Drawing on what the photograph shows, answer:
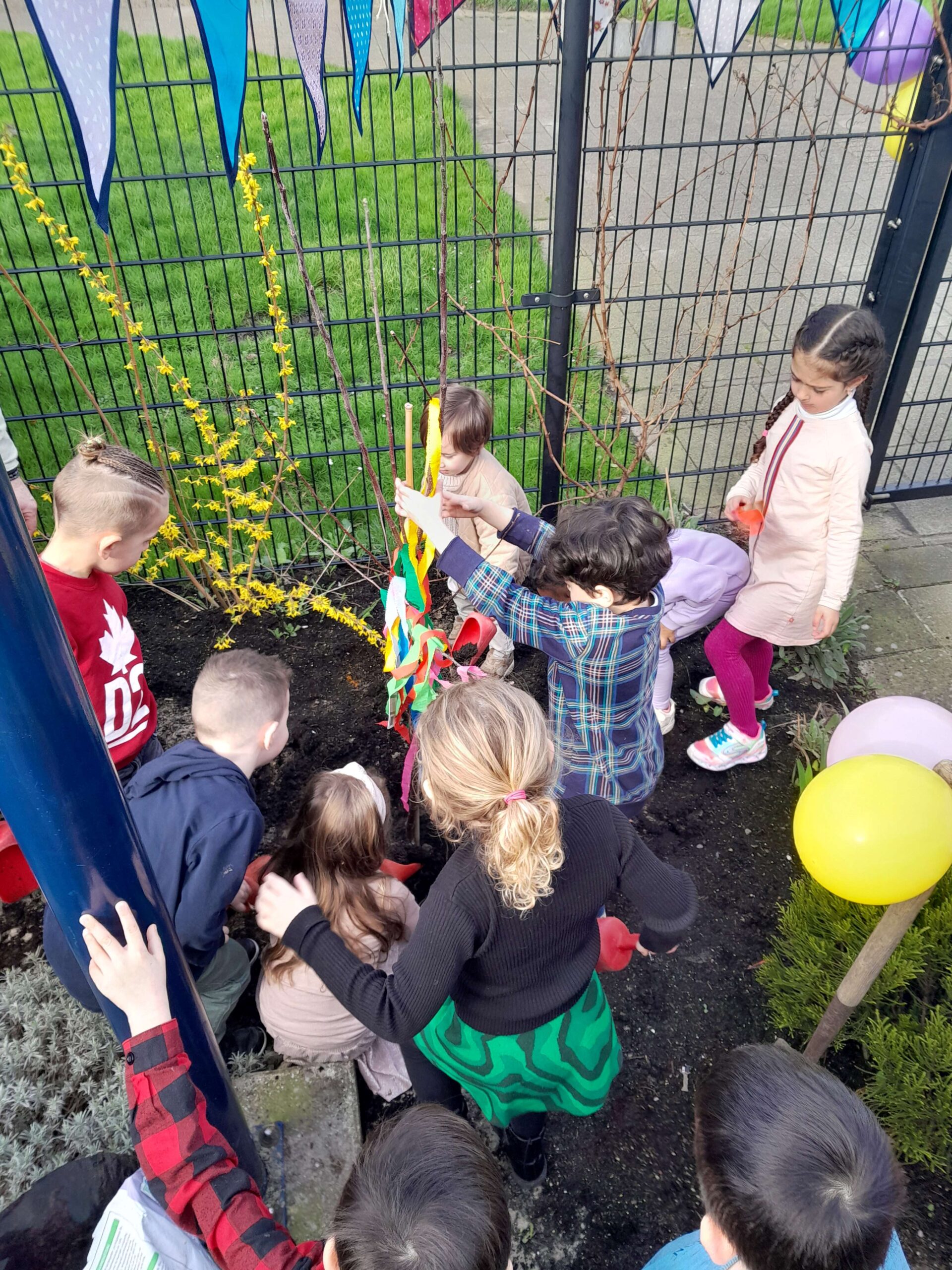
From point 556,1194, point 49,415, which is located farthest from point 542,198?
point 556,1194

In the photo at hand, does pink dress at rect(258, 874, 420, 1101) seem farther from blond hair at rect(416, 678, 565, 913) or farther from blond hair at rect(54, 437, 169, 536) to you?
blond hair at rect(54, 437, 169, 536)

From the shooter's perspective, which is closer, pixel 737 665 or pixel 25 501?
pixel 25 501

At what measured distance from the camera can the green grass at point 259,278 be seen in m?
4.52

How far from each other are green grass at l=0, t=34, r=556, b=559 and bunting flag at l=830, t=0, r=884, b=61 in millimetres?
1451

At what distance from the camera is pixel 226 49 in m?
1.77

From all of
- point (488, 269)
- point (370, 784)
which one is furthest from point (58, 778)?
point (488, 269)

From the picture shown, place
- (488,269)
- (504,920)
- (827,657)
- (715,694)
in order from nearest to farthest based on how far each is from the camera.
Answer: (504,920) < (715,694) < (827,657) < (488,269)

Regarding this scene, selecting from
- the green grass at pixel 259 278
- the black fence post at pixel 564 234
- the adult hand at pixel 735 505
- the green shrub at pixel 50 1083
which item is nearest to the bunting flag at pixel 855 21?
the black fence post at pixel 564 234

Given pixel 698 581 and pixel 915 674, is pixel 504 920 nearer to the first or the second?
pixel 698 581

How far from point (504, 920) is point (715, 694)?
7.14ft

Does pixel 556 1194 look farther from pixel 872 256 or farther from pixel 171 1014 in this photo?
pixel 872 256

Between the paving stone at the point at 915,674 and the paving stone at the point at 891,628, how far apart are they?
0.15ft

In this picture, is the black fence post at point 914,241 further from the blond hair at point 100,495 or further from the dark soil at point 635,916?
the blond hair at point 100,495

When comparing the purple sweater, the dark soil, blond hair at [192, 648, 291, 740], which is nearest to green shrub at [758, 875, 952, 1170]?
the dark soil
